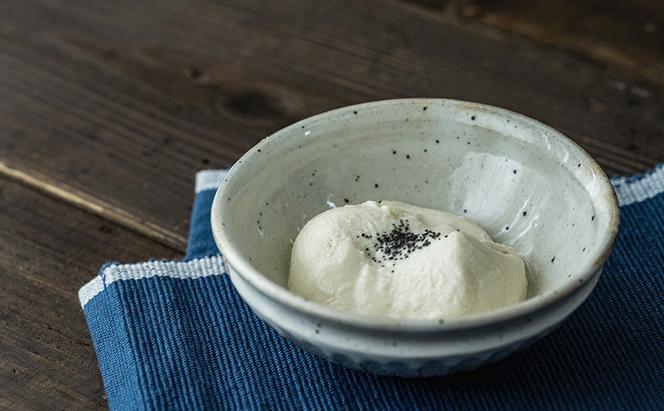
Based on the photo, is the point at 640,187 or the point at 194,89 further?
the point at 194,89

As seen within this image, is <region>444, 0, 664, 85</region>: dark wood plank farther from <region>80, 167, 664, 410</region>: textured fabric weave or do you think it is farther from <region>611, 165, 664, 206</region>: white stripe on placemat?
<region>80, 167, 664, 410</region>: textured fabric weave

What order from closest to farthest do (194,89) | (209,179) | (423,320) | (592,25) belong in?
(423,320) → (209,179) → (194,89) → (592,25)

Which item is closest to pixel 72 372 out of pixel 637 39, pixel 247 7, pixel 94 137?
pixel 94 137

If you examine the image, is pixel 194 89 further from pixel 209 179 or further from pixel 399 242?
pixel 399 242

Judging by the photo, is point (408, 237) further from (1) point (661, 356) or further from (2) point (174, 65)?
(2) point (174, 65)

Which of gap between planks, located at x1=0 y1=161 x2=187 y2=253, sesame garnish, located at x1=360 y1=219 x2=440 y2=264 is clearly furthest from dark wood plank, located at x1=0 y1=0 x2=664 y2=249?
sesame garnish, located at x1=360 y1=219 x2=440 y2=264

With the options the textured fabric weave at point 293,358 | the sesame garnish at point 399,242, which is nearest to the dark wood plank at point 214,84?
the textured fabric weave at point 293,358

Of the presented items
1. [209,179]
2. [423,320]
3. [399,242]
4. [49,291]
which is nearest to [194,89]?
[209,179]
